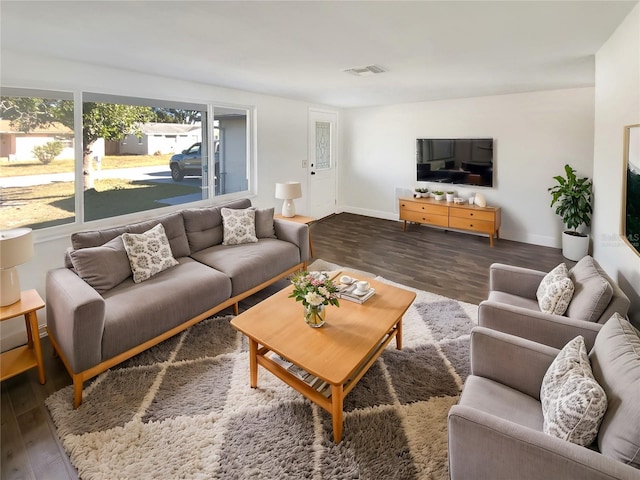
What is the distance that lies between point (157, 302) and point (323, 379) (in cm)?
144

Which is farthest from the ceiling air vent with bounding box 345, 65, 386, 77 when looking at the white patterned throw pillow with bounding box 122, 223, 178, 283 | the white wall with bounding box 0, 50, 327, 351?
the white patterned throw pillow with bounding box 122, 223, 178, 283

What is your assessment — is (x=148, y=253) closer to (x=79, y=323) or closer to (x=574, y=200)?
(x=79, y=323)

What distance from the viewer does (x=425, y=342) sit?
9.02 feet

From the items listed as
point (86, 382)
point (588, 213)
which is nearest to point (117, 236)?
point (86, 382)

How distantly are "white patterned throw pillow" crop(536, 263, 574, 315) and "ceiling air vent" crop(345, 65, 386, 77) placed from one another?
7.99ft

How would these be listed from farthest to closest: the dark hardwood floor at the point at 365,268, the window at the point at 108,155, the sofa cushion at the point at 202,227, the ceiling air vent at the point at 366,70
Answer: the sofa cushion at the point at 202,227 < the ceiling air vent at the point at 366,70 < the window at the point at 108,155 < the dark hardwood floor at the point at 365,268

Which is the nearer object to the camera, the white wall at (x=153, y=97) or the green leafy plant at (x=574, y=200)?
the white wall at (x=153, y=97)

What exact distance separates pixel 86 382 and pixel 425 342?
2.42 metres

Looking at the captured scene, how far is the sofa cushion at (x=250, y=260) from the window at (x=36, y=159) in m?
1.31

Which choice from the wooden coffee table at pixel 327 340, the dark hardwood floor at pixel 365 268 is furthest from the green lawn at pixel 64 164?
the wooden coffee table at pixel 327 340

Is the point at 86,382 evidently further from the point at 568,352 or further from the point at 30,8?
the point at 568,352

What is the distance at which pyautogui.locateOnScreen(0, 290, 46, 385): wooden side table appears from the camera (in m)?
2.19

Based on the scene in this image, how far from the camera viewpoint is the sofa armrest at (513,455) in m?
1.11

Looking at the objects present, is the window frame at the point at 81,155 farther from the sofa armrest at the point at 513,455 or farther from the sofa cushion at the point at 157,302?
the sofa armrest at the point at 513,455
